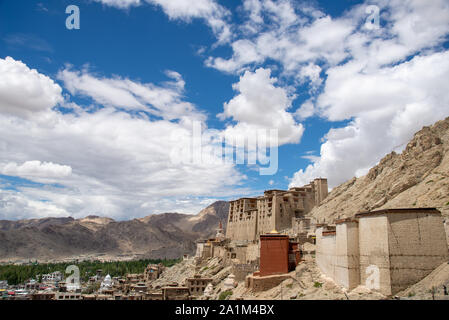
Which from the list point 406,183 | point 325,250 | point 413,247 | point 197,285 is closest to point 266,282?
point 325,250

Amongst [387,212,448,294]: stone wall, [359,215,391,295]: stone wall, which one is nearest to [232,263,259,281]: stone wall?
[359,215,391,295]: stone wall

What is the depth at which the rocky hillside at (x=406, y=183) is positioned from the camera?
139ft

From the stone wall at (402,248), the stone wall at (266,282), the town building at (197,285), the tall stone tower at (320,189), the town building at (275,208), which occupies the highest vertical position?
the tall stone tower at (320,189)

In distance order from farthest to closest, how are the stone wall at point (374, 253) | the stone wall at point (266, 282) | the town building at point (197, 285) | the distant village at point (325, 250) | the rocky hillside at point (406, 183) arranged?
the town building at point (197, 285) → the rocky hillside at point (406, 183) → the stone wall at point (266, 282) → the stone wall at point (374, 253) → the distant village at point (325, 250)

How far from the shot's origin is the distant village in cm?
2403

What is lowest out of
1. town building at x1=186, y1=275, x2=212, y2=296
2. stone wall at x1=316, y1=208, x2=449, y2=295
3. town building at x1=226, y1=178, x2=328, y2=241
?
town building at x1=186, y1=275, x2=212, y2=296

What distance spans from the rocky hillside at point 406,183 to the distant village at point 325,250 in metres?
6.38

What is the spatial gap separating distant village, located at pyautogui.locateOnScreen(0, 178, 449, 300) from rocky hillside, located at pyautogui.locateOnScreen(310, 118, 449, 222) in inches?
251

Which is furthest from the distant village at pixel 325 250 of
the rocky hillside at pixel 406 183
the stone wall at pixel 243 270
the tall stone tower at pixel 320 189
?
the rocky hillside at pixel 406 183

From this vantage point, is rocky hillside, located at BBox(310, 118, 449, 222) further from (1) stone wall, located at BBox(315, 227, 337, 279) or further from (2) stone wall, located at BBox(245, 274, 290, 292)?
(2) stone wall, located at BBox(245, 274, 290, 292)

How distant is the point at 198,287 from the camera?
5188cm

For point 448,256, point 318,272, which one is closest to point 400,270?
point 448,256

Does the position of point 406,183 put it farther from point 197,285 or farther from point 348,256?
point 197,285
